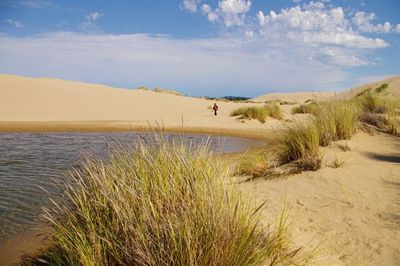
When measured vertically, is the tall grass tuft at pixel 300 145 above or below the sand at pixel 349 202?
above

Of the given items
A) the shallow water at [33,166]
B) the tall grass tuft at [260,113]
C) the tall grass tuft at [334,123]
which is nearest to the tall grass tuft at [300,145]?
the tall grass tuft at [334,123]

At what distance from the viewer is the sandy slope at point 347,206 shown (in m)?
3.66

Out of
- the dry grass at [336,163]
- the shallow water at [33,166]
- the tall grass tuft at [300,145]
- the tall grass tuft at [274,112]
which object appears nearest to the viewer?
the shallow water at [33,166]

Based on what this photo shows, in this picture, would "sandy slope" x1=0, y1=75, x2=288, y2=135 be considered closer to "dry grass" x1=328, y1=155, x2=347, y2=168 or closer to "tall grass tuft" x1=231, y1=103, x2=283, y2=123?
"tall grass tuft" x1=231, y1=103, x2=283, y2=123

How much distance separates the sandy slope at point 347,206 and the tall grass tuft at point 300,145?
27 cm

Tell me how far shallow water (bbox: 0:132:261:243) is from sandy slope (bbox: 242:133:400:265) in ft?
3.69

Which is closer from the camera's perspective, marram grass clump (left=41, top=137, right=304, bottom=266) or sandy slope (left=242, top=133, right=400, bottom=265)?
marram grass clump (left=41, top=137, right=304, bottom=266)

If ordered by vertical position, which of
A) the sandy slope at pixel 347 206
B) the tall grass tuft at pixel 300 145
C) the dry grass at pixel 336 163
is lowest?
the sandy slope at pixel 347 206

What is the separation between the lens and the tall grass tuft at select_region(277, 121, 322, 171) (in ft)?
21.2

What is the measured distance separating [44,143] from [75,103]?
16.7 m

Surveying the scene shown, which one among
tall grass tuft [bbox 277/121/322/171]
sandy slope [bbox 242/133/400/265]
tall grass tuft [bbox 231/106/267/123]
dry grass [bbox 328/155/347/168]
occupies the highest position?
tall grass tuft [bbox 231/106/267/123]

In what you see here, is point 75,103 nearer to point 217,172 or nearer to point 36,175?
point 36,175

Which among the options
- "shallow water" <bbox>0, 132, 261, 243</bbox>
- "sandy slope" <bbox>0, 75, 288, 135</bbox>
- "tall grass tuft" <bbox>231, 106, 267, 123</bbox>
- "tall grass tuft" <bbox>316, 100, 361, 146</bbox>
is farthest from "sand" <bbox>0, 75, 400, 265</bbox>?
"sandy slope" <bbox>0, 75, 288, 135</bbox>

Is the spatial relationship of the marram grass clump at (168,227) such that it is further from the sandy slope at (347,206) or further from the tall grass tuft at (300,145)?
the tall grass tuft at (300,145)
